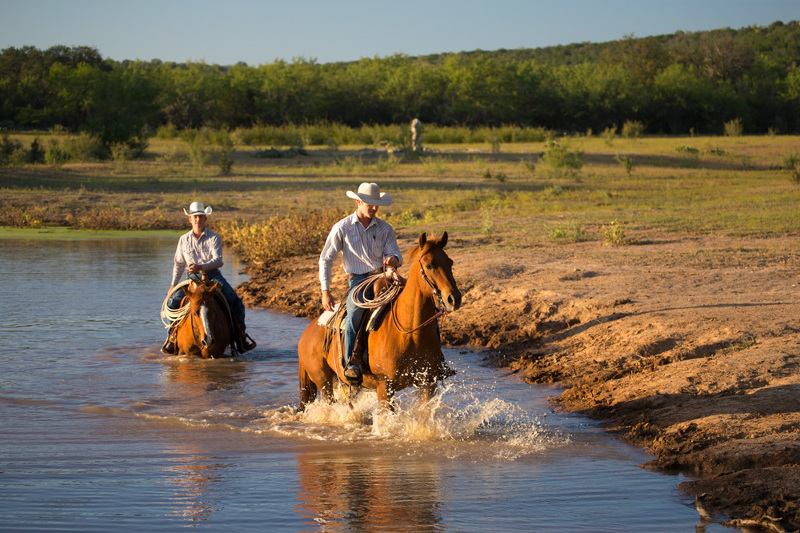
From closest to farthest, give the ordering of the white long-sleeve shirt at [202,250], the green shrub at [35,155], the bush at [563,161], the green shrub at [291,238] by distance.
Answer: the white long-sleeve shirt at [202,250] < the green shrub at [291,238] < the bush at [563,161] < the green shrub at [35,155]

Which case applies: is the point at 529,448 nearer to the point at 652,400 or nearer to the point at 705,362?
the point at 652,400

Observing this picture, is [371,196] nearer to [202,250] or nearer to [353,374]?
[353,374]

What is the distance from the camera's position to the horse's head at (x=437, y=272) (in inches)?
239

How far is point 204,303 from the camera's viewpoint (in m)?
10.7

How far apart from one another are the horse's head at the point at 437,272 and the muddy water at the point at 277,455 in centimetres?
137

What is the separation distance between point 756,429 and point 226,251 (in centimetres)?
1621

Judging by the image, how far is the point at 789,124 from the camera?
182 ft

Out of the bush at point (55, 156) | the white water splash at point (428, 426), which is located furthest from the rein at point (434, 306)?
the bush at point (55, 156)

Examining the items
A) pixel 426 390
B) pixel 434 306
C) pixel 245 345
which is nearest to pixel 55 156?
pixel 245 345

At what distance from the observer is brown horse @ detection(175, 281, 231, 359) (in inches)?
420

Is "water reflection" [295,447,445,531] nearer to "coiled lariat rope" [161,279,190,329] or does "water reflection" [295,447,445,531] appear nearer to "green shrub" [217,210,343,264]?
"coiled lariat rope" [161,279,190,329]

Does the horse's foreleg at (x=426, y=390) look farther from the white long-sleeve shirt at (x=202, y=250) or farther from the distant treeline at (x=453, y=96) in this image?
the distant treeline at (x=453, y=96)

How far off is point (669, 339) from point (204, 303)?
559 centimetres

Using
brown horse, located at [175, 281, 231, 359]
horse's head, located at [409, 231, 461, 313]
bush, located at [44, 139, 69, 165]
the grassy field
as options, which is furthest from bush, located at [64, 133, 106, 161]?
horse's head, located at [409, 231, 461, 313]
